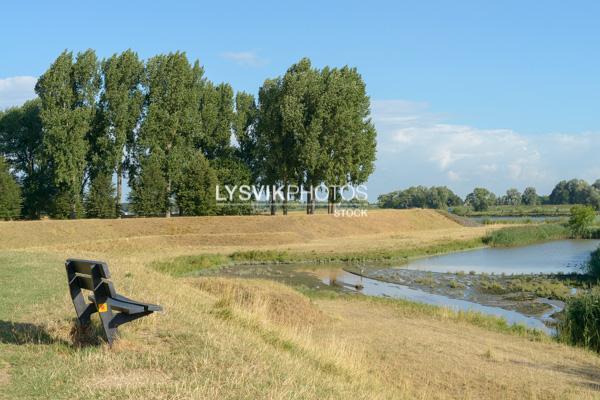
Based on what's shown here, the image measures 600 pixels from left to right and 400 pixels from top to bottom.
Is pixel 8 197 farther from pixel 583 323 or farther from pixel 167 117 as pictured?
pixel 583 323

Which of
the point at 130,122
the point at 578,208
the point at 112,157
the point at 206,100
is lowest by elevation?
the point at 578,208

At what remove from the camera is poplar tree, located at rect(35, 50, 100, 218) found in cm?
4553

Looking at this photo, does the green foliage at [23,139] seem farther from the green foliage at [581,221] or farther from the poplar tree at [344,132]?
the green foliage at [581,221]

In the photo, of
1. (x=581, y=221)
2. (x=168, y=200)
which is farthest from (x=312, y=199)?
(x=581, y=221)

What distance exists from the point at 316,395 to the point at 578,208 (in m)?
63.0

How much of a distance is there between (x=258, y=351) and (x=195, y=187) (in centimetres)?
4699

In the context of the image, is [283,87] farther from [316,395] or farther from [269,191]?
[316,395]

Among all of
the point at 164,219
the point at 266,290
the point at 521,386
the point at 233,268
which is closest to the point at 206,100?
the point at 164,219

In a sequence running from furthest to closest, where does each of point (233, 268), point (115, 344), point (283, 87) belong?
point (283, 87) → point (233, 268) → point (115, 344)

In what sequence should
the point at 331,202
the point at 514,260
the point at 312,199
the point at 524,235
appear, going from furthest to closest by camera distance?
the point at 331,202, the point at 312,199, the point at 524,235, the point at 514,260

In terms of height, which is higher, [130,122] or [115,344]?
[130,122]

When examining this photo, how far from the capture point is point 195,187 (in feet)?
176

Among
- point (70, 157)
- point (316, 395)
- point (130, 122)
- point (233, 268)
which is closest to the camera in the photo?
point (316, 395)

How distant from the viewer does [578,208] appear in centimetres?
6184
